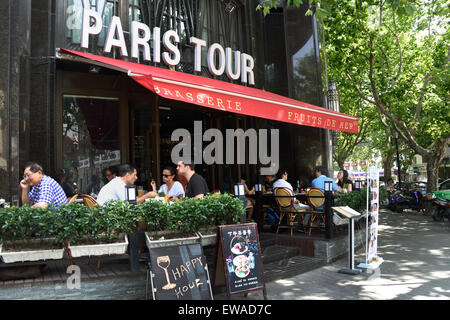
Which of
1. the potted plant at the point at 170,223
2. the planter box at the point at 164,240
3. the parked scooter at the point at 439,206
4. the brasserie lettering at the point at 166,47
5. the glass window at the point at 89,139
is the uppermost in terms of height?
the brasserie lettering at the point at 166,47

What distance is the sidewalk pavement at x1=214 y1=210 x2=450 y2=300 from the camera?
4961 mm

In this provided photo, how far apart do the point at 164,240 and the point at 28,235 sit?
1480mm

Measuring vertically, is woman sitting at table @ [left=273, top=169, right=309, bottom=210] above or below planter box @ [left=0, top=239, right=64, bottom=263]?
above

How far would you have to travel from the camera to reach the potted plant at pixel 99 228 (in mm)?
4195

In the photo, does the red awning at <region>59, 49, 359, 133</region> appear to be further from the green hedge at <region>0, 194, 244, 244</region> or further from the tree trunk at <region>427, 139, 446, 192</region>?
the tree trunk at <region>427, 139, 446, 192</region>

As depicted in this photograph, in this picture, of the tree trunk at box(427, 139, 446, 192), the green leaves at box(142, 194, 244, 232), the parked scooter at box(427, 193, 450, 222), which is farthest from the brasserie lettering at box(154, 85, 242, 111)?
the tree trunk at box(427, 139, 446, 192)

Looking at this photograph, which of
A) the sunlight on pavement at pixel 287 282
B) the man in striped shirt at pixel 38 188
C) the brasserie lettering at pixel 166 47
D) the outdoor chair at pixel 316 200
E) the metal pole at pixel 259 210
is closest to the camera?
the man in striped shirt at pixel 38 188

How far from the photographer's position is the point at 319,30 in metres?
12.8

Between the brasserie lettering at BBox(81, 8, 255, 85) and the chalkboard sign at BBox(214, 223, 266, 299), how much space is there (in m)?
4.92

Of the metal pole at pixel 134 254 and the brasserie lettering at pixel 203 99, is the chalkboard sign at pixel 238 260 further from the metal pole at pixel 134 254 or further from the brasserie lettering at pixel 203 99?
the brasserie lettering at pixel 203 99

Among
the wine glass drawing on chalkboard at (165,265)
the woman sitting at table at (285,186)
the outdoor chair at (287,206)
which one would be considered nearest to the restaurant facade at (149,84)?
the woman sitting at table at (285,186)

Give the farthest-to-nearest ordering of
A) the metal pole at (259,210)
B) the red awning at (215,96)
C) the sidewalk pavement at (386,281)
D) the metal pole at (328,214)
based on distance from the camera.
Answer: the metal pole at (259,210) < the metal pole at (328,214) < the red awning at (215,96) < the sidewalk pavement at (386,281)

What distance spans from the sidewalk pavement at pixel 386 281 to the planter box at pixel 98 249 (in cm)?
142

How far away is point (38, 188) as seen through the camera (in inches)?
192
